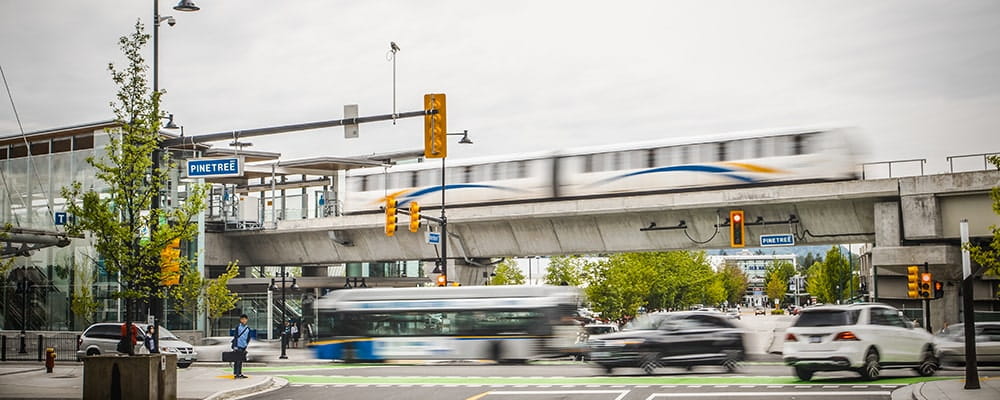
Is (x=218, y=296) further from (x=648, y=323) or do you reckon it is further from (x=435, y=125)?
(x=435, y=125)

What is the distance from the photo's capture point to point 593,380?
2189 centimetres

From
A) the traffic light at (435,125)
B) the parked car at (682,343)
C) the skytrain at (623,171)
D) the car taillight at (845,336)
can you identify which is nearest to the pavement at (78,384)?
the traffic light at (435,125)

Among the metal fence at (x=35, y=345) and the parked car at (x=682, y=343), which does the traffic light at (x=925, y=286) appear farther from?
the metal fence at (x=35, y=345)

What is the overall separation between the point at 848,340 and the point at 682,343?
4199 mm

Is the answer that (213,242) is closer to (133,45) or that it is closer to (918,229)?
(133,45)

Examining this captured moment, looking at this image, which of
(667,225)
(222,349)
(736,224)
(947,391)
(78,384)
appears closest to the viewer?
(947,391)

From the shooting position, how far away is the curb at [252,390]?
19.6 metres

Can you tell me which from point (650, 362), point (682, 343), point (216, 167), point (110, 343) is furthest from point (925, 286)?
point (110, 343)

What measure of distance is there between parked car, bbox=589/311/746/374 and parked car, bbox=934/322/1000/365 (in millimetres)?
5681

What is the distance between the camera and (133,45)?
65.6ft

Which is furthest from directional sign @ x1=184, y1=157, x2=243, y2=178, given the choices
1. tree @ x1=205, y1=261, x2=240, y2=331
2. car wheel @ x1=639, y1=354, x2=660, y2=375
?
tree @ x1=205, y1=261, x2=240, y2=331

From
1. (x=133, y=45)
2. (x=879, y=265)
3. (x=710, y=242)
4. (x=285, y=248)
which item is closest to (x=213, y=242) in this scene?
(x=285, y=248)

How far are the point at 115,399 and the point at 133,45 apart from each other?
24.8 feet

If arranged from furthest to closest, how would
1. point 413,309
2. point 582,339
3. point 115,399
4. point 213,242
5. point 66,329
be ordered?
point 213,242
point 66,329
point 582,339
point 413,309
point 115,399
